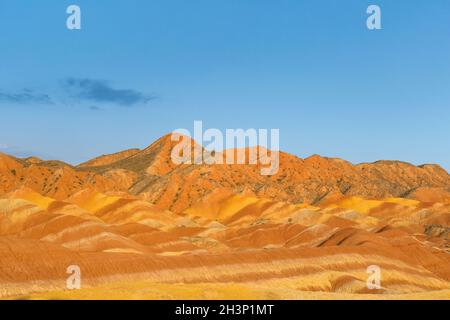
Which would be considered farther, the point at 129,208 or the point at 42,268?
the point at 129,208

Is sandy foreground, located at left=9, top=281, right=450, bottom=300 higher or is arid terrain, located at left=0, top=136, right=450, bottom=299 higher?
sandy foreground, located at left=9, top=281, right=450, bottom=300

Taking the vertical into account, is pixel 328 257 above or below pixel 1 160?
below

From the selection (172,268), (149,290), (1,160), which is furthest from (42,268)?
(1,160)

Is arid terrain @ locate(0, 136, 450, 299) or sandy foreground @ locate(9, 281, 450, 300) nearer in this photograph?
sandy foreground @ locate(9, 281, 450, 300)

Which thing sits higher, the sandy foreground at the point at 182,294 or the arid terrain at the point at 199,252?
the sandy foreground at the point at 182,294

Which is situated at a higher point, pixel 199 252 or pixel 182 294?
pixel 182 294

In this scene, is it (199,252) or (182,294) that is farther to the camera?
(199,252)

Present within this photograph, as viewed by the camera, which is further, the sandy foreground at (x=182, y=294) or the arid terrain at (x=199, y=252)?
the arid terrain at (x=199, y=252)
